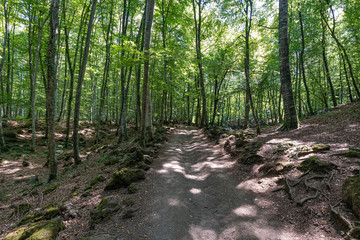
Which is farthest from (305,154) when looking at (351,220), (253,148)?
(351,220)

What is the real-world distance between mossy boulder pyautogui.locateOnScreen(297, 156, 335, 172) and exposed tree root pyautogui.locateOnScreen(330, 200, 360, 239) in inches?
50.6

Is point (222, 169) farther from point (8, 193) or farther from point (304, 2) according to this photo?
point (304, 2)

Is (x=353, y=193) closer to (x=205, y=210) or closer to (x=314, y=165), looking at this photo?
(x=314, y=165)

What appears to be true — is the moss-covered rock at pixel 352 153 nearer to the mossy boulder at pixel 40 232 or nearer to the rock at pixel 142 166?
the rock at pixel 142 166

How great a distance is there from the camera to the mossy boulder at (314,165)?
4.21m

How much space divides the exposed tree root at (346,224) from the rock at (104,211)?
4582 mm

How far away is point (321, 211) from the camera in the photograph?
3.32 m

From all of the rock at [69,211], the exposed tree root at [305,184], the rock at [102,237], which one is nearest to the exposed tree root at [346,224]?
the exposed tree root at [305,184]

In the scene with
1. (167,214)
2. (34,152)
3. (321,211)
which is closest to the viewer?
(321,211)

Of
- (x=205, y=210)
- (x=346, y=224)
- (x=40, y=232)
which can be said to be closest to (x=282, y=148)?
(x=346, y=224)

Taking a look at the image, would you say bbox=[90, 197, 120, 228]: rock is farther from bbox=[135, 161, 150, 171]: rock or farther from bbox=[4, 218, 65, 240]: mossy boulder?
bbox=[135, 161, 150, 171]: rock

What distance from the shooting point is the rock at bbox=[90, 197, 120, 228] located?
149 inches

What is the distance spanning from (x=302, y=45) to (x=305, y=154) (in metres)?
16.5

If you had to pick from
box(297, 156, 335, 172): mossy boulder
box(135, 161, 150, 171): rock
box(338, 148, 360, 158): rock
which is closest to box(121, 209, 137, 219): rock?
box(135, 161, 150, 171): rock
